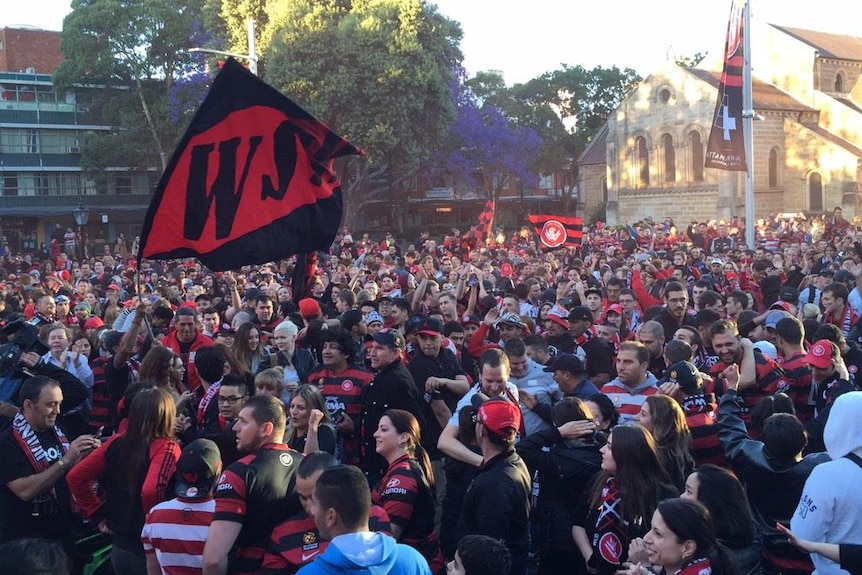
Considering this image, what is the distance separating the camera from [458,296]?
35.4 feet

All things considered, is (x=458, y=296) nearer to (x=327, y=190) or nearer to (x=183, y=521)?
(x=327, y=190)

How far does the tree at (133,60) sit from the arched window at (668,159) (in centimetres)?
2520

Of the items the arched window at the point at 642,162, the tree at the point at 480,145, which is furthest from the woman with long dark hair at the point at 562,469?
the arched window at the point at 642,162

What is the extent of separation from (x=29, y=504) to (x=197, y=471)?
1.27 meters

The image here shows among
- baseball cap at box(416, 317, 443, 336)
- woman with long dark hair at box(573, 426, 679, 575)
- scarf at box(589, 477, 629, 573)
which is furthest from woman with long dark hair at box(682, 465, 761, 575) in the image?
baseball cap at box(416, 317, 443, 336)

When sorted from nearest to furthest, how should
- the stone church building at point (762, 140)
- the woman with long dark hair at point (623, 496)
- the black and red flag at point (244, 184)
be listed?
the woman with long dark hair at point (623, 496) < the black and red flag at point (244, 184) < the stone church building at point (762, 140)

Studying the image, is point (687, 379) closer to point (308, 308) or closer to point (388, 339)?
point (388, 339)

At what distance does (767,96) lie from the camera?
5034 centimetres

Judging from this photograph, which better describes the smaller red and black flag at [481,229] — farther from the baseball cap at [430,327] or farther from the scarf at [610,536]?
the scarf at [610,536]

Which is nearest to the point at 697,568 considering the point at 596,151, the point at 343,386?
the point at 343,386

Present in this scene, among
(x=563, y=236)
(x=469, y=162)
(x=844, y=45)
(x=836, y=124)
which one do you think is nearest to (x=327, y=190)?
(x=563, y=236)

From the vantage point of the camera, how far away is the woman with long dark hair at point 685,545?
354 centimetres

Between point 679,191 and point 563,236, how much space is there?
34.5 meters

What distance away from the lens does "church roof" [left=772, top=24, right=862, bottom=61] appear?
53.0 metres
